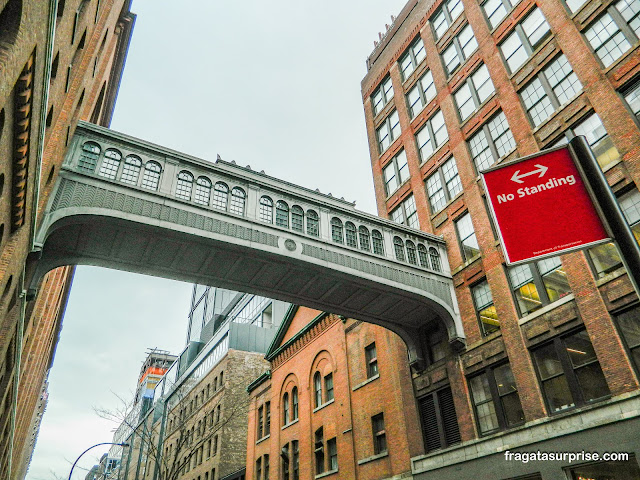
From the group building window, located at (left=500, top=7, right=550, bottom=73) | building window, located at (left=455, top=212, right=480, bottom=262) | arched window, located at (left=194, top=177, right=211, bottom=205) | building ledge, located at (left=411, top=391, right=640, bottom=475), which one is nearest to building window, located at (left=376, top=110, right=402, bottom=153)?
building window, located at (left=500, top=7, right=550, bottom=73)

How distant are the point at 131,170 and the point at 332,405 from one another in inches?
681

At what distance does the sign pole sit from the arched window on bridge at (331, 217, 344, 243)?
52.9 feet

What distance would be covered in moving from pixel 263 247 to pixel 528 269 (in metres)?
10.3

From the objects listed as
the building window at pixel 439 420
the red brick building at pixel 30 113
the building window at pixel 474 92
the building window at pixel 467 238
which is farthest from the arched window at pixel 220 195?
the building window at pixel 474 92

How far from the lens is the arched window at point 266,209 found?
19.0 m

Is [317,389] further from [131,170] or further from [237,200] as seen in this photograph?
[131,170]

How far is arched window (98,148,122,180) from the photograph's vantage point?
53.4 feet

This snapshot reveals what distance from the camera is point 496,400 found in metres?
17.6

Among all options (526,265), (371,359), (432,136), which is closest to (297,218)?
(526,265)

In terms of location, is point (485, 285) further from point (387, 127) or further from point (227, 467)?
point (227, 467)

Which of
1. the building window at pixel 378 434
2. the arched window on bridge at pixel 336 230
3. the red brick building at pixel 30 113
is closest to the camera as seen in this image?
the red brick building at pixel 30 113

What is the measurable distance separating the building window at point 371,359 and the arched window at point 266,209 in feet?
33.8

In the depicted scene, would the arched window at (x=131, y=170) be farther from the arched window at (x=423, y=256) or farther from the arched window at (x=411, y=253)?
the arched window at (x=423, y=256)

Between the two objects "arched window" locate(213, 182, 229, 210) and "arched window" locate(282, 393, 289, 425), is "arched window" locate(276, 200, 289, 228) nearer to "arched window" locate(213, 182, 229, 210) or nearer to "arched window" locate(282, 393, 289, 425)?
"arched window" locate(213, 182, 229, 210)
